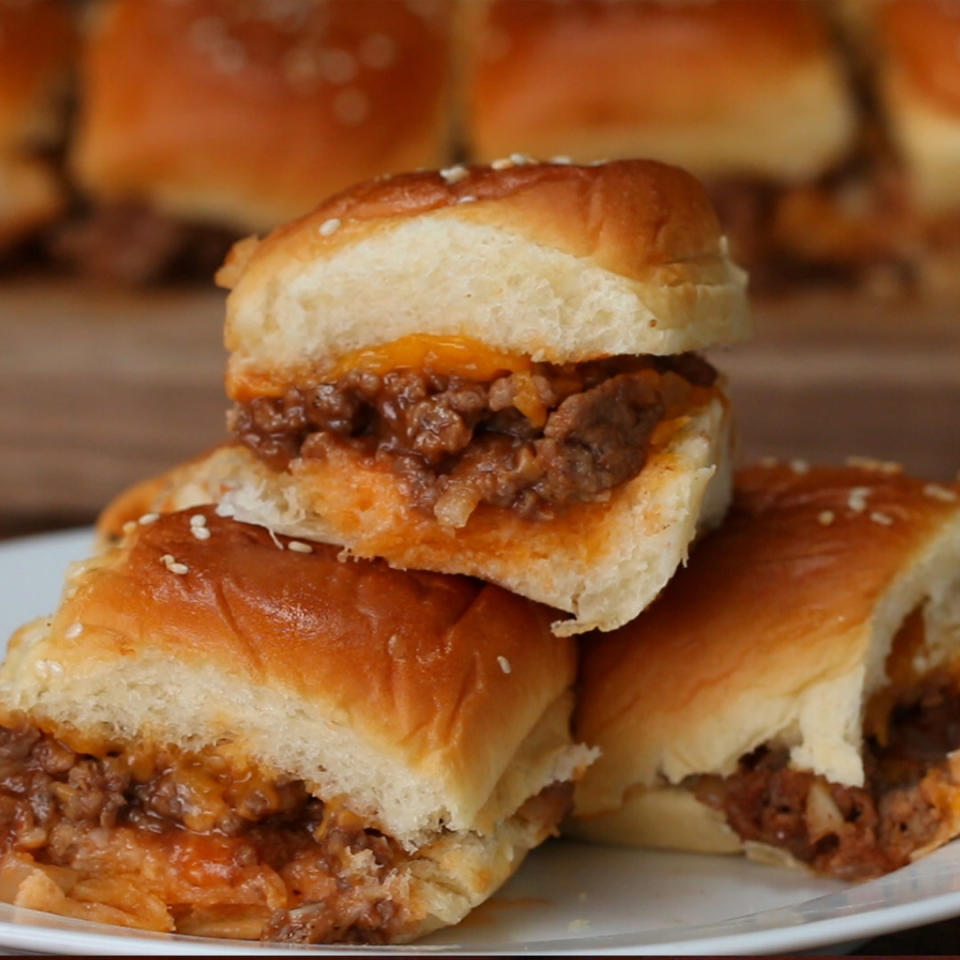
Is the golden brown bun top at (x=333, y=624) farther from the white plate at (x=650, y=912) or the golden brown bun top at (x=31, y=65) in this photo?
the golden brown bun top at (x=31, y=65)

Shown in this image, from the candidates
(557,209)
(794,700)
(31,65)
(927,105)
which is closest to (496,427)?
(557,209)

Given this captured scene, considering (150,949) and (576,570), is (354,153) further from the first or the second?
(150,949)

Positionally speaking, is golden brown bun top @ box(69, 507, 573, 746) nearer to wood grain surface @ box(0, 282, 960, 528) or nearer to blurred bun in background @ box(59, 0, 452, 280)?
wood grain surface @ box(0, 282, 960, 528)

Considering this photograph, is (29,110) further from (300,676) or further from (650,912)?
(650,912)

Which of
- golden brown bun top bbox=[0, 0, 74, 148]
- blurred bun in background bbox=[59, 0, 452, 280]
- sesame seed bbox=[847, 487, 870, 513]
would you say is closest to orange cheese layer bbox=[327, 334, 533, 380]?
sesame seed bbox=[847, 487, 870, 513]

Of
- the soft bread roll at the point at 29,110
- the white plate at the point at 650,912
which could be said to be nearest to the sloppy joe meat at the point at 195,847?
the white plate at the point at 650,912
